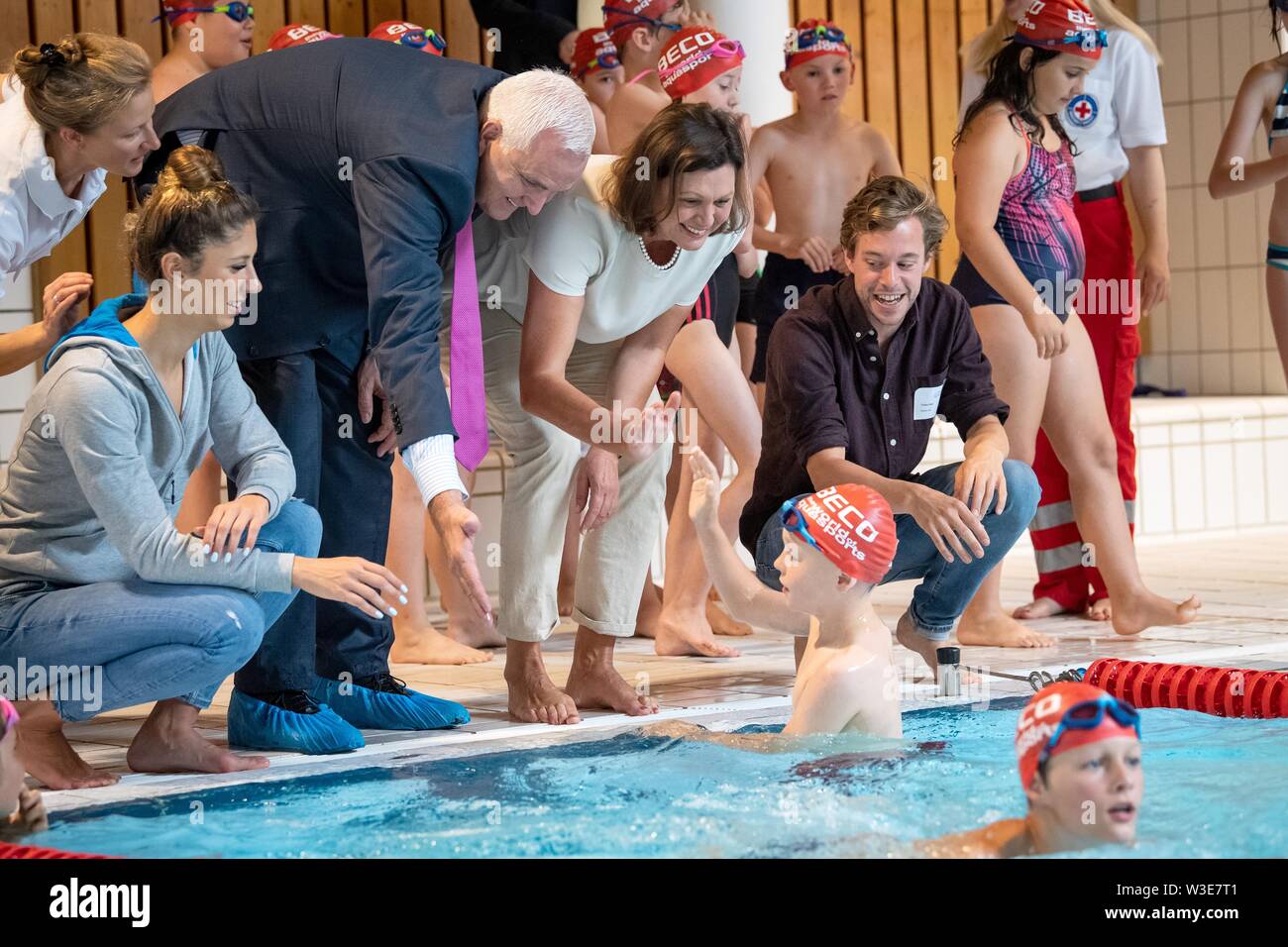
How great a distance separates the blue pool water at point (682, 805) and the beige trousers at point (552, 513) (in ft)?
1.58

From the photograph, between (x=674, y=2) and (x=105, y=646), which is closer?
(x=105, y=646)

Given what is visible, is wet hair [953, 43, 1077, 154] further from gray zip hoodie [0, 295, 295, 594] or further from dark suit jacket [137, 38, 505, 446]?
gray zip hoodie [0, 295, 295, 594]

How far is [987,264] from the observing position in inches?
199

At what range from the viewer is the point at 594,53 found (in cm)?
629

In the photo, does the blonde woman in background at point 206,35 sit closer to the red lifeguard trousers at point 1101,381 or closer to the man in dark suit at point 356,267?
the man in dark suit at point 356,267

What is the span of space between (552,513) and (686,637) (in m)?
1.27

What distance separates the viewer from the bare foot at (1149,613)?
4914mm

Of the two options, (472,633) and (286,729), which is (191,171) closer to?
(286,729)

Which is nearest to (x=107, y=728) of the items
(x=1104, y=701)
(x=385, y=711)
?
(x=385, y=711)

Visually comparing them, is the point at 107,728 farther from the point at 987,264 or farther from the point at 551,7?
the point at 551,7

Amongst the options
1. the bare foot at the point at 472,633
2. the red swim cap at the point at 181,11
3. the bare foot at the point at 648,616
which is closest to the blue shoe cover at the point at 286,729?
the bare foot at the point at 472,633

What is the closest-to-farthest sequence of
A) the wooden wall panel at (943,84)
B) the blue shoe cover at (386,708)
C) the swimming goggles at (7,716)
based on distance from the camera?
the swimming goggles at (7,716) < the blue shoe cover at (386,708) < the wooden wall panel at (943,84)

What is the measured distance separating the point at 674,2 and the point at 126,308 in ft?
10.2
